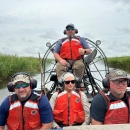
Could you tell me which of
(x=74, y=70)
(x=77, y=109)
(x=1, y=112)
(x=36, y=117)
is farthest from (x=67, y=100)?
(x=74, y=70)

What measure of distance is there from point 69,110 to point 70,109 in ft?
0.06

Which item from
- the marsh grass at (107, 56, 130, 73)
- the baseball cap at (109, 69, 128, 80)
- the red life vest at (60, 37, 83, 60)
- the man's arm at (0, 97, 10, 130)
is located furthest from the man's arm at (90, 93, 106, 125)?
the marsh grass at (107, 56, 130, 73)

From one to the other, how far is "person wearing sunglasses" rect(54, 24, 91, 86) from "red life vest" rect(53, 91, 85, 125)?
5.67ft

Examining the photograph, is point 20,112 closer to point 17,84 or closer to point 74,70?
point 17,84

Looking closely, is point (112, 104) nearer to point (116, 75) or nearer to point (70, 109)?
point (116, 75)

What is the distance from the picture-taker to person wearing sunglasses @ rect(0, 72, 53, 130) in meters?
3.17

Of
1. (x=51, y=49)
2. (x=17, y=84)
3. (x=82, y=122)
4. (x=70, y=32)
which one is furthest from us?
(x=51, y=49)

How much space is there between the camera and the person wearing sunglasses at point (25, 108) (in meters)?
3.17

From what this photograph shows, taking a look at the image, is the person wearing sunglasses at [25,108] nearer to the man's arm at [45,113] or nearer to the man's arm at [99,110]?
the man's arm at [45,113]

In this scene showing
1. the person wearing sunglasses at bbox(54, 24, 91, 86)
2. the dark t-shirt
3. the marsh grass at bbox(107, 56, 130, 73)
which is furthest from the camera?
the marsh grass at bbox(107, 56, 130, 73)

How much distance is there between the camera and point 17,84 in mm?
3145

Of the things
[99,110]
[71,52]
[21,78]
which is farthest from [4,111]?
[71,52]

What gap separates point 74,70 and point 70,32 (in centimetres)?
76

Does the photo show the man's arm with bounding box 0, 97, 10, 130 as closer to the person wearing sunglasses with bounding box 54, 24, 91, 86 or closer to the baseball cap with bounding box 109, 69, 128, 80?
the baseball cap with bounding box 109, 69, 128, 80
